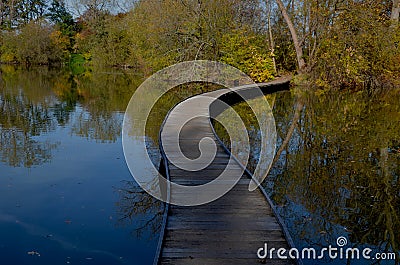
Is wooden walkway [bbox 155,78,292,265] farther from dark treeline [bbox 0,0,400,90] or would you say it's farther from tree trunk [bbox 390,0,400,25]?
tree trunk [bbox 390,0,400,25]

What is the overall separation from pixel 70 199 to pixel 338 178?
3980 mm

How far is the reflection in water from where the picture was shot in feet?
14.3

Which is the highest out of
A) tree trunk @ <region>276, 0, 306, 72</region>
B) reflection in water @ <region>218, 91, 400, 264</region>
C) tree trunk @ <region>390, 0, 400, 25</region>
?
tree trunk @ <region>390, 0, 400, 25</region>

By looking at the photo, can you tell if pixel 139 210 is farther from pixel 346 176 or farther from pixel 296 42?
pixel 296 42

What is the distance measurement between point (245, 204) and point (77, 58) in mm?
40840

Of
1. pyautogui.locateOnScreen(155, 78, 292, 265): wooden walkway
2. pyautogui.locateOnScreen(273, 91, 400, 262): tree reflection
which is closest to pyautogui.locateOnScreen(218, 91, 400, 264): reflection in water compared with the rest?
pyautogui.locateOnScreen(273, 91, 400, 262): tree reflection

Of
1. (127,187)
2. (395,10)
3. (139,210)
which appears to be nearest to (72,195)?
(127,187)

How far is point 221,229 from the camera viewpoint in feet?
12.2

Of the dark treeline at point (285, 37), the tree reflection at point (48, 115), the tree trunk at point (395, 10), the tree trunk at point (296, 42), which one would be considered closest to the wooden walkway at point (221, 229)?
the tree reflection at point (48, 115)

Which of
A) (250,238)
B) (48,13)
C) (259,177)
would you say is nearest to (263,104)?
(259,177)

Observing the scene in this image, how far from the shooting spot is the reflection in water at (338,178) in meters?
4.37

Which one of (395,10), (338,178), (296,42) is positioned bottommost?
(338,178)

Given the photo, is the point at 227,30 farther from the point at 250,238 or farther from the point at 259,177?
the point at 250,238

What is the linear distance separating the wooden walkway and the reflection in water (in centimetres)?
51
